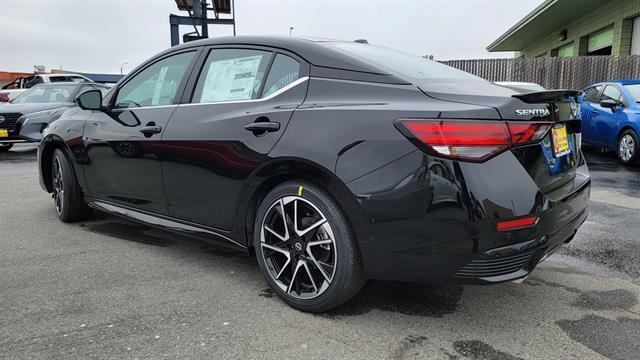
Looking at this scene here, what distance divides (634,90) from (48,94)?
40.0ft

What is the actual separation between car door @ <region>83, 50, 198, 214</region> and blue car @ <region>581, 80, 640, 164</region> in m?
7.61

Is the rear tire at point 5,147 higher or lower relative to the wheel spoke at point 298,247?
lower

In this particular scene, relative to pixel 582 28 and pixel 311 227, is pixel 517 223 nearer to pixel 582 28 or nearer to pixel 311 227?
pixel 311 227

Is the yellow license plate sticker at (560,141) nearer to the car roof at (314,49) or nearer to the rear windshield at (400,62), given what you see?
the rear windshield at (400,62)

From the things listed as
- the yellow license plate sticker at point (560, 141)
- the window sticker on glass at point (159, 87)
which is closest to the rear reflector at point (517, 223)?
the yellow license plate sticker at point (560, 141)

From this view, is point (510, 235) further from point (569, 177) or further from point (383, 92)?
point (383, 92)

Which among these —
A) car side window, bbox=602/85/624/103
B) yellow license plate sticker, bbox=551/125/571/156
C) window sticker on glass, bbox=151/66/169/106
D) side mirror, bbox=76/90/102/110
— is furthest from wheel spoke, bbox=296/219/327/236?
car side window, bbox=602/85/624/103

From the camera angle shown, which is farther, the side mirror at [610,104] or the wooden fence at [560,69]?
the wooden fence at [560,69]

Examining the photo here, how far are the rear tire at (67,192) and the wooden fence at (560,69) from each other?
44.6 feet

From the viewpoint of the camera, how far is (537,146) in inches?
93.3

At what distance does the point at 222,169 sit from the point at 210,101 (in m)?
0.52

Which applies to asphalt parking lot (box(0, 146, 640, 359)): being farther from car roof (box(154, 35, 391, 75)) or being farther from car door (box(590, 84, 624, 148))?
car door (box(590, 84, 624, 148))

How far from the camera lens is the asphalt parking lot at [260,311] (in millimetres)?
2371

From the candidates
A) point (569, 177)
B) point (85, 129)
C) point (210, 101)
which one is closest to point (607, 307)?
point (569, 177)
